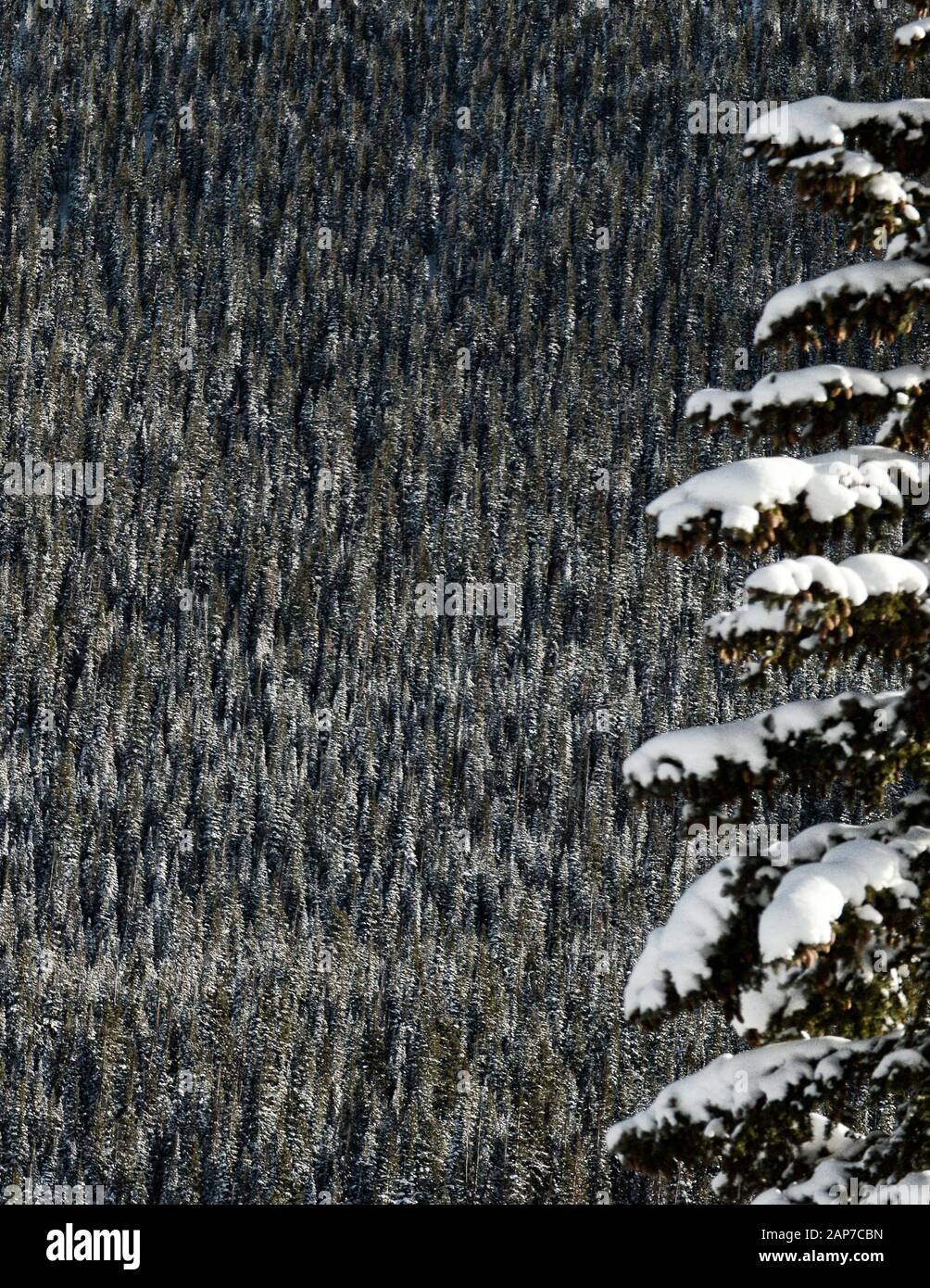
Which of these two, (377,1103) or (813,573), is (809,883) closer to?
(813,573)

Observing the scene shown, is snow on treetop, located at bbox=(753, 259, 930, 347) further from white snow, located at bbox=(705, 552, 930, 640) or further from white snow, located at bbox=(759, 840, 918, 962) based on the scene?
white snow, located at bbox=(759, 840, 918, 962)

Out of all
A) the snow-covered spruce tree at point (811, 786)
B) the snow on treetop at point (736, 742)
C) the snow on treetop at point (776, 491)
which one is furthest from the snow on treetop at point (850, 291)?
the snow on treetop at point (736, 742)

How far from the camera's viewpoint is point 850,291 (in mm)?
10531

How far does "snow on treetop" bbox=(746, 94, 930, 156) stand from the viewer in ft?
34.5

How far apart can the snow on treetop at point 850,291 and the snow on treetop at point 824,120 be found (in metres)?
A: 0.62

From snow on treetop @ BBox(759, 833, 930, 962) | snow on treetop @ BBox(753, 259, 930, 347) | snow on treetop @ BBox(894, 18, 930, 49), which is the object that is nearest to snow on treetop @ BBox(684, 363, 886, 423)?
snow on treetop @ BBox(753, 259, 930, 347)

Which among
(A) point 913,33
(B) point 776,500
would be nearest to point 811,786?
(B) point 776,500

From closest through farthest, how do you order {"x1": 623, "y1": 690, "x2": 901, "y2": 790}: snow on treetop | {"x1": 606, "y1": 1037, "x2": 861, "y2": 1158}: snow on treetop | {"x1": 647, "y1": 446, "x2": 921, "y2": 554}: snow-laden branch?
{"x1": 647, "y1": 446, "x2": 921, "y2": 554}: snow-laden branch → {"x1": 623, "y1": 690, "x2": 901, "y2": 790}: snow on treetop → {"x1": 606, "y1": 1037, "x2": 861, "y2": 1158}: snow on treetop

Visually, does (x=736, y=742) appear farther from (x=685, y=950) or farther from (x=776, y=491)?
(x=776, y=491)

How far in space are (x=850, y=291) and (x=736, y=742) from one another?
2248 millimetres

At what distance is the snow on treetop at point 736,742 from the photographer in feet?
32.3

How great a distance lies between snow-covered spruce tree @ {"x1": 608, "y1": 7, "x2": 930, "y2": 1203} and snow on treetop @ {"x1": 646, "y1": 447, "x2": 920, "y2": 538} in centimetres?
1
